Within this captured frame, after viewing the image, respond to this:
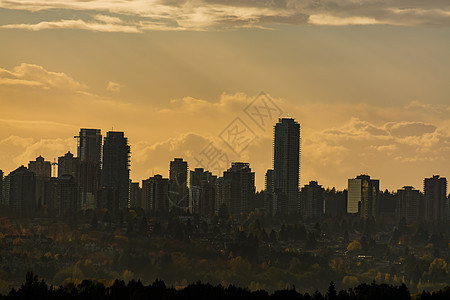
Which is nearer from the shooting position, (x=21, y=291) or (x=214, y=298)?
(x=214, y=298)

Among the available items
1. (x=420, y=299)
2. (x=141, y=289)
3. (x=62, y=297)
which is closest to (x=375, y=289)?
(x=420, y=299)

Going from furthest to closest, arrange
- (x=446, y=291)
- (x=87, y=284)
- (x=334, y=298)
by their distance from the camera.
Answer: (x=87, y=284), (x=446, y=291), (x=334, y=298)

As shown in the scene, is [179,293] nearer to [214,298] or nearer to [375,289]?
[214,298]

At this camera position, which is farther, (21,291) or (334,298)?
(21,291)

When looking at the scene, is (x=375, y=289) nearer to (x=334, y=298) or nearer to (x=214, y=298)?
(x=334, y=298)

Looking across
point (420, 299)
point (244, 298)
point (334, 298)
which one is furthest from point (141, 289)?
point (420, 299)

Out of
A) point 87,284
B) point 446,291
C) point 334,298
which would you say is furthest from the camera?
point 87,284

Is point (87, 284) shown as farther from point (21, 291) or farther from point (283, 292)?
point (283, 292)

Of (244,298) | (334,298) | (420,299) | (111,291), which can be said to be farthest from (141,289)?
(420,299)
